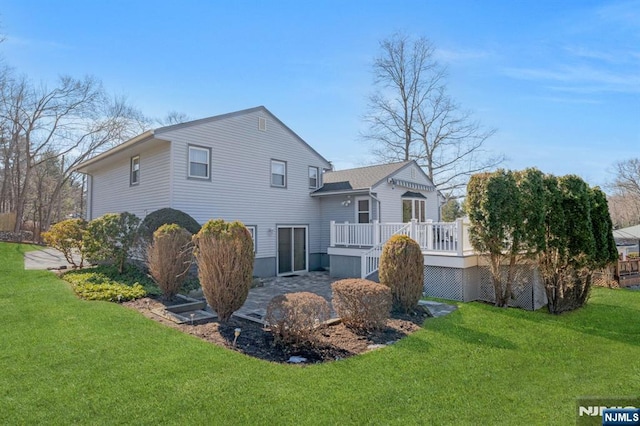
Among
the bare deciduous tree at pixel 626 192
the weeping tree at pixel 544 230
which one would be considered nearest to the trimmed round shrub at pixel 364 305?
the weeping tree at pixel 544 230

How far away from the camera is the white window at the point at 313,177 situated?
15.9 metres

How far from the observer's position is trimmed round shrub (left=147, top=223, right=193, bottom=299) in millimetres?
8031

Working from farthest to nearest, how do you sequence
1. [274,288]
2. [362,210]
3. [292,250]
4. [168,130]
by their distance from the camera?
[362,210] < [292,250] < [168,130] < [274,288]

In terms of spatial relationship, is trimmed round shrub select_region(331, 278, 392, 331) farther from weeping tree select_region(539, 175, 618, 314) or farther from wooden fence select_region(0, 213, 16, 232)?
wooden fence select_region(0, 213, 16, 232)

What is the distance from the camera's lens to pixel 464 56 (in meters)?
13.9

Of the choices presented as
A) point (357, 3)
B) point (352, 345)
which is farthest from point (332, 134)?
point (352, 345)

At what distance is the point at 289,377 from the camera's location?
13.7 feet

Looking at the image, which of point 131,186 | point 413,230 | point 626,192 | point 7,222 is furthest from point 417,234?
point 626,192

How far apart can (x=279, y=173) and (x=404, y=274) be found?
8.55 metres

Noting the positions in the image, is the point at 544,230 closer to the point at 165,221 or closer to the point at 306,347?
the point at 306,347

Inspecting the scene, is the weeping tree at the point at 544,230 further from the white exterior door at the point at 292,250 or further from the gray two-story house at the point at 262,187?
the white exterior door at the point at 292,250

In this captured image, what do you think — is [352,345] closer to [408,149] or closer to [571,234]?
[571,234]

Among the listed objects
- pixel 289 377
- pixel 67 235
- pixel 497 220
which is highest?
pixel 497 220

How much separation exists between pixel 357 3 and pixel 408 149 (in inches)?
735
